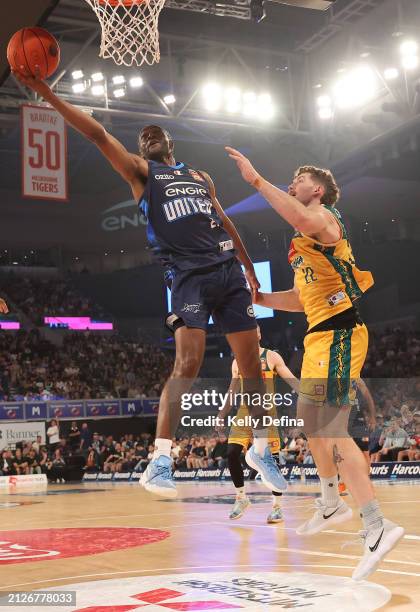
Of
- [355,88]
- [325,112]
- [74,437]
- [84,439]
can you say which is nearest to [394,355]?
[325,112]

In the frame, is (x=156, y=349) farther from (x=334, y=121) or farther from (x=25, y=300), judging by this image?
(x=334, y=121)

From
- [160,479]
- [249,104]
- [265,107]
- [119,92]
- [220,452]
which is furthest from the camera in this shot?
[249,104]

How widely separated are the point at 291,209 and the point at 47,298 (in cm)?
2874

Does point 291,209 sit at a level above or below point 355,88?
below

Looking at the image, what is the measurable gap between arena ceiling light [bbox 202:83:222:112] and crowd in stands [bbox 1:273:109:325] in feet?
45.5

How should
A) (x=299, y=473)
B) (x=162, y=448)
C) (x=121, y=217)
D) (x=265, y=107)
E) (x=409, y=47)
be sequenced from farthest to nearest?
(x=121, y=217)
(x=265, y=107)
(x=409, y=47)
(x=299, y=473)
(x=162, y=448)

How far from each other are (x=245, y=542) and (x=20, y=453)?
50.2 feet

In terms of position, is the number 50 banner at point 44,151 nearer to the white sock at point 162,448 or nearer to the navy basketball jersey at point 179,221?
the navy basketball jersey at point 179,221

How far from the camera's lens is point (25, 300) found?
3175 centimetres

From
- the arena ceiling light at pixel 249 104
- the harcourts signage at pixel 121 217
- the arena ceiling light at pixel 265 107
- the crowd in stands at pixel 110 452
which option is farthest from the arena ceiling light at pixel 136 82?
the harcourts signage at pixel 121 217

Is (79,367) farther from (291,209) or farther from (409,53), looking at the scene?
(291,209)

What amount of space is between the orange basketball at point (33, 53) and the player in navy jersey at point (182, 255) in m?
0.08

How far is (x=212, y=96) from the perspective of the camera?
20.0m

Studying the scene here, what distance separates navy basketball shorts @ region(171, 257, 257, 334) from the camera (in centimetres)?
463
